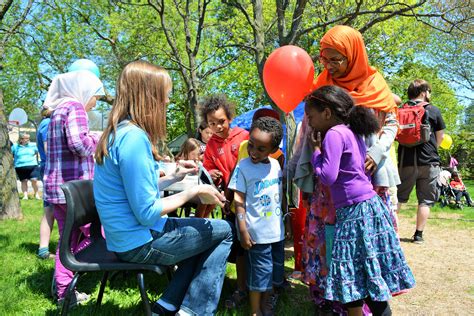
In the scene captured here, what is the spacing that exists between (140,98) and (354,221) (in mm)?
1374

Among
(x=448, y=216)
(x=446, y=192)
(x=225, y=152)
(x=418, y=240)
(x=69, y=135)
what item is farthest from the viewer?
(x=446, y=192)

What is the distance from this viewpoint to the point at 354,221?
2.20 meters

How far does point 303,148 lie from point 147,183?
3.62 ft

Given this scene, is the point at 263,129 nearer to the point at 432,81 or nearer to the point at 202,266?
the point at 202,266

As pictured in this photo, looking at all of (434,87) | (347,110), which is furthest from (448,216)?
(434,87)

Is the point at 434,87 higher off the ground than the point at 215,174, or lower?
higher

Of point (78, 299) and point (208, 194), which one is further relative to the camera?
point (78, 299)

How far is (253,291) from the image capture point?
260 cm

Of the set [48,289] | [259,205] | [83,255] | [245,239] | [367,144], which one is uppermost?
[367,144]

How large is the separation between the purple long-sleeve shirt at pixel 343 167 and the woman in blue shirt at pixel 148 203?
630 millimetres

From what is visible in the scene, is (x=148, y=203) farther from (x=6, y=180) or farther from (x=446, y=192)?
(x=446, y=192)

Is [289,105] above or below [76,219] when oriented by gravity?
above

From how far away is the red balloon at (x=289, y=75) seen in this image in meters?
3.13

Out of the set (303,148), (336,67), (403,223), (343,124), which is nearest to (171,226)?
(303,148)
